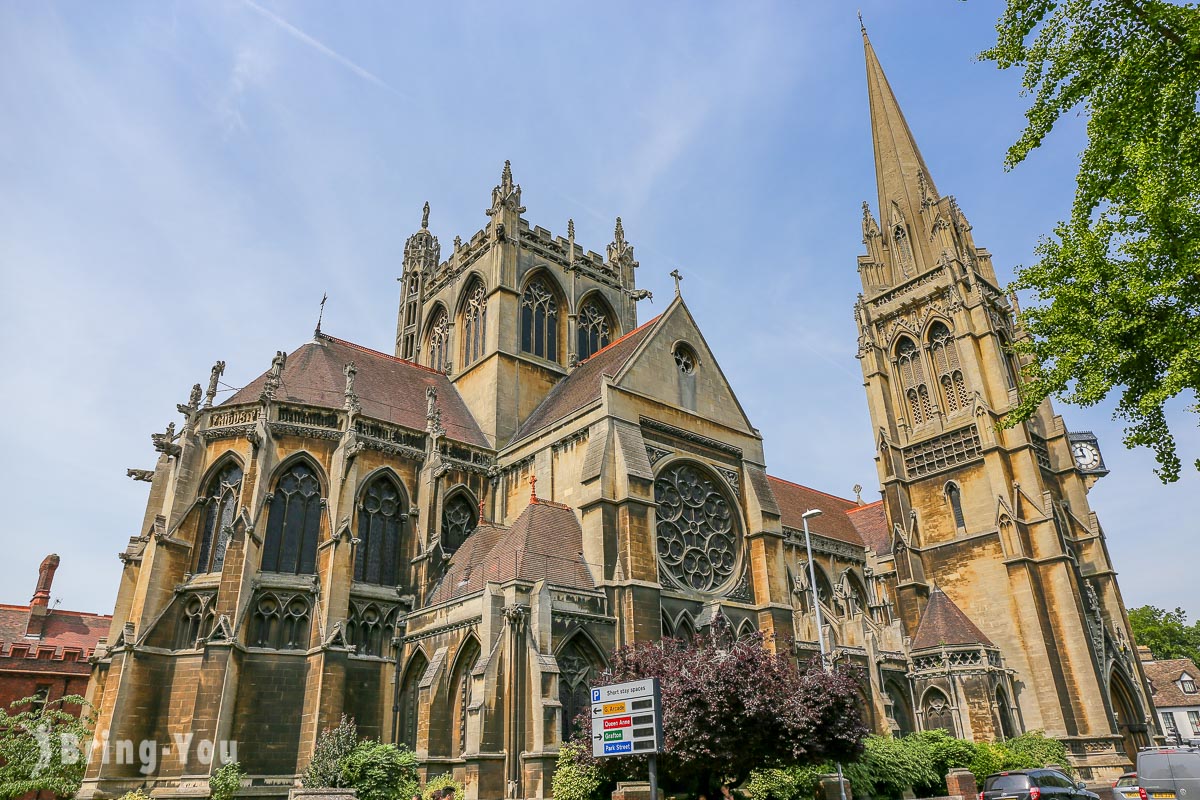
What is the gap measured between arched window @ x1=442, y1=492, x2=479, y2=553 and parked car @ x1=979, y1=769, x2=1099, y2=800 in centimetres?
1660

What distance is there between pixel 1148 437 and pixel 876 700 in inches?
753

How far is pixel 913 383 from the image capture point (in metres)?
41.9

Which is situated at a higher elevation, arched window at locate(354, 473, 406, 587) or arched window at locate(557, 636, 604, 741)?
arched window at locate(354, 473, 406, 587)

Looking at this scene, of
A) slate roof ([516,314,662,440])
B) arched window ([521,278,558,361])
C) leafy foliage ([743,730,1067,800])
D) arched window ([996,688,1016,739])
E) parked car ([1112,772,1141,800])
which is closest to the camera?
parked car ([1112,772,1141,800])

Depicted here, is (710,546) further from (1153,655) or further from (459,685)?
(1153,655)

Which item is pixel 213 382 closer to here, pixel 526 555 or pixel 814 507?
pixel 526 555

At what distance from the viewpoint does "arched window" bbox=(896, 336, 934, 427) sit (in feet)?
135

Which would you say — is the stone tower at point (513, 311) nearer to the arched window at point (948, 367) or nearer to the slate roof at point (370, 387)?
the slate roof at point (370, 387)

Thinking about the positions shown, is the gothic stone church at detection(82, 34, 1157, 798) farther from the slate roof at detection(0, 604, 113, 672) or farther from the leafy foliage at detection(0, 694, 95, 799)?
the slate roof at detection(0, 604, 113, 672)

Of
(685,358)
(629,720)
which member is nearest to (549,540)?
(685,358)

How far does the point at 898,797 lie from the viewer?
23047 millimetres

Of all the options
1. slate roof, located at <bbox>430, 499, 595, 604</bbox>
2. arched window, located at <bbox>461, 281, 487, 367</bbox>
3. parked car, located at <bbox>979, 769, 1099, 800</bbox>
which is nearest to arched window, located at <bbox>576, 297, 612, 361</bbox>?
arched window, located at <bbox>461, 281, 487, 367</bbox>

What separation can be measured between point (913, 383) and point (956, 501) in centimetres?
702

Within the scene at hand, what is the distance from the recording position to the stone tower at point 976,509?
105ft
